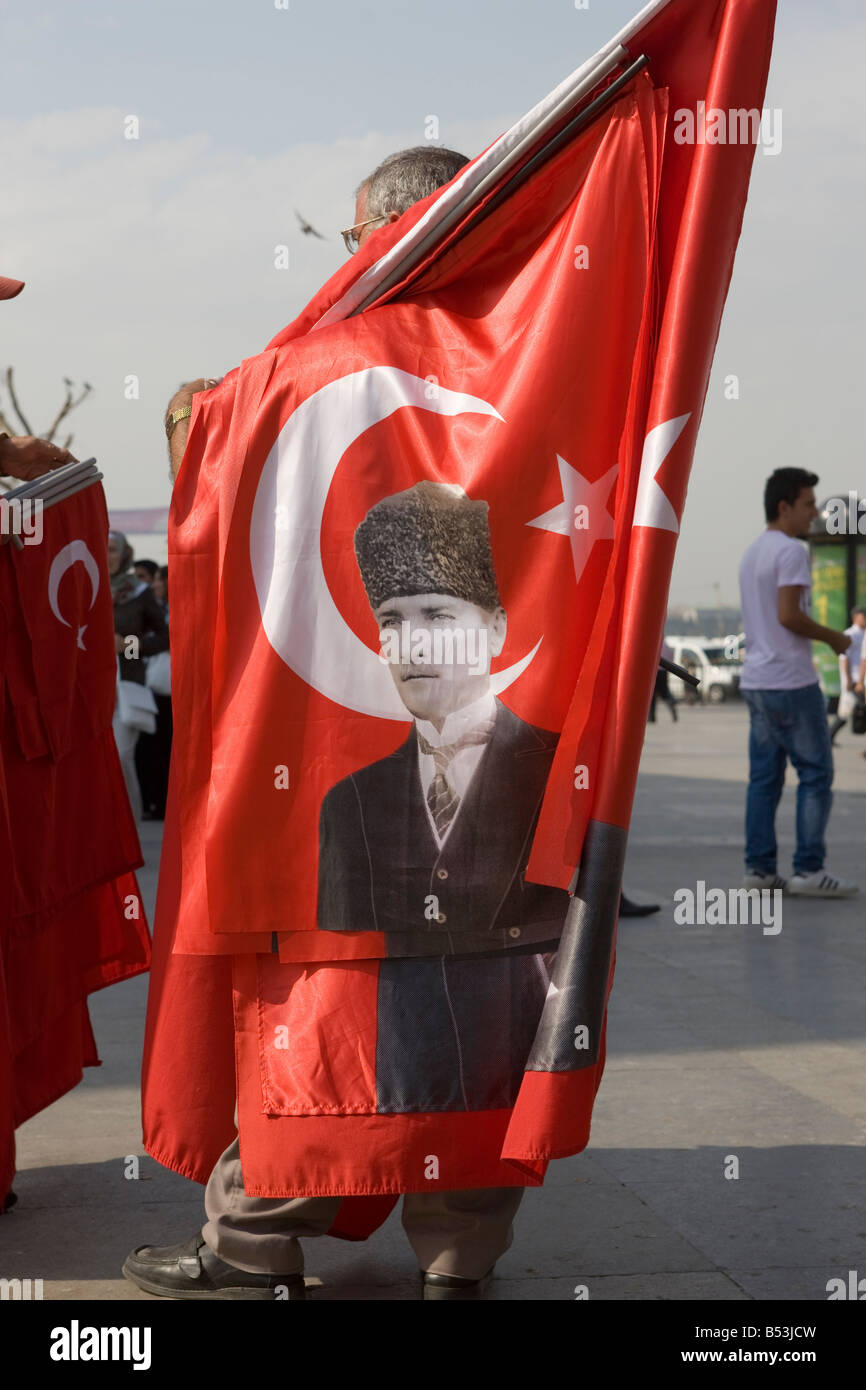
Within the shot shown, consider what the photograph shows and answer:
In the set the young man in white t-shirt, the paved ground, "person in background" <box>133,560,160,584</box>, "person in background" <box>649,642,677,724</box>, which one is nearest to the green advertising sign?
"person in background" <box>649,642,677,724</box>

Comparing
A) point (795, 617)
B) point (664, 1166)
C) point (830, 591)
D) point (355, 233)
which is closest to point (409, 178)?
point (355, 233)

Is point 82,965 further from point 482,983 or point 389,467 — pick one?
point 389,467

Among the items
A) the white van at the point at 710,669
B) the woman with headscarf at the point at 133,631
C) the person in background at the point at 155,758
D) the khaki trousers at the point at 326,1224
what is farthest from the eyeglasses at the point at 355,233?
the white van at the point at 710,669

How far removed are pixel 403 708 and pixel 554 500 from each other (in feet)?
1.39

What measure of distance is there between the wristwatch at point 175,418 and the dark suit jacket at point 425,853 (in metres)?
0.69

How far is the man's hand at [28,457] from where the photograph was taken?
130 inches

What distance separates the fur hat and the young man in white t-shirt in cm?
500

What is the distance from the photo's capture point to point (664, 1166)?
3.70 meters

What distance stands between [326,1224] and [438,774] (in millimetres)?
836

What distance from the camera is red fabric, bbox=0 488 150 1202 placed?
330cm

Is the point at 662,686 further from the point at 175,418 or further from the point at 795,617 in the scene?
the point at 175,418

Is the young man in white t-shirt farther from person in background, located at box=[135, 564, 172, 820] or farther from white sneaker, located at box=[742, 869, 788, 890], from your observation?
person in background, located at box=[135, 564, 172, 820]

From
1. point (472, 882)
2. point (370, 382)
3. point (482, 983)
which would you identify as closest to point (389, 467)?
point (370, 382)

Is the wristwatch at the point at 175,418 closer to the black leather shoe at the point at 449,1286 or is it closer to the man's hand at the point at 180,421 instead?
the man's hand at the point at 180,421
